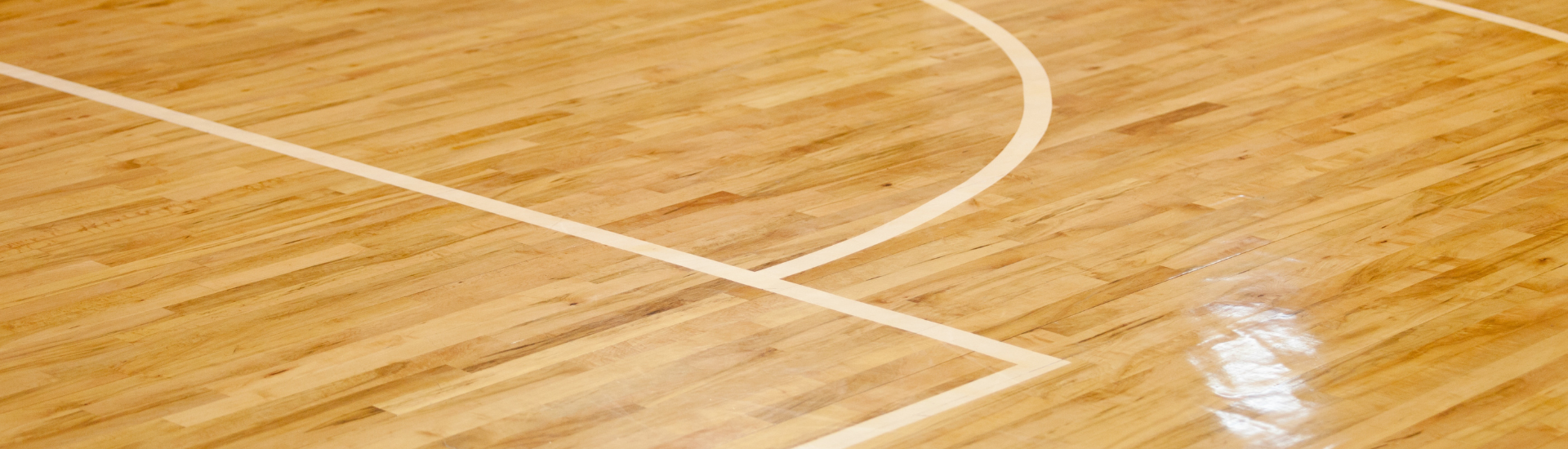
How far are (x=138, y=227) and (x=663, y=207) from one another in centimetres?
96

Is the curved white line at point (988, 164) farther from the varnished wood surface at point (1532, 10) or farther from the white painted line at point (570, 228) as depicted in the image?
the varnished wood surface at point (1532, 10)

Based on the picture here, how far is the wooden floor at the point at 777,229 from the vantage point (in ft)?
7.86

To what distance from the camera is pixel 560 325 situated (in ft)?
8.82

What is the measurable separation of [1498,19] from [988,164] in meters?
2.07

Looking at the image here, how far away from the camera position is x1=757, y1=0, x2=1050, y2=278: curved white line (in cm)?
300

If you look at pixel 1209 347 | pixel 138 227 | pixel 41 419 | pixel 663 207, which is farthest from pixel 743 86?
pixel 41 419

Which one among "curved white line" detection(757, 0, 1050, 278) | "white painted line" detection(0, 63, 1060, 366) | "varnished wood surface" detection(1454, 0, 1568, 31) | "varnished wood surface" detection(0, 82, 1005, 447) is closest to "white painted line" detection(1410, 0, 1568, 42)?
"varnished wood surface" detection(1454, 0, 1568, 31)

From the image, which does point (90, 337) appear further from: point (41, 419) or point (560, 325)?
point (560, 325)

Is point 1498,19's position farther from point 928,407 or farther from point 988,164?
point 928,407

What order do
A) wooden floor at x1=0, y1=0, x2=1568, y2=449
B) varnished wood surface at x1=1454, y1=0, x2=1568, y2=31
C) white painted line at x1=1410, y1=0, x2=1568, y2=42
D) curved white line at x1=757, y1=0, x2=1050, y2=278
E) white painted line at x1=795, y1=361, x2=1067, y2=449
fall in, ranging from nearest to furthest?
white painted line at x1=795, y1=361, x2=1067, y2=449
wooden floor at x1=0, y1=0, x2=1568, y2=449
curved white line at x1=757, y1=0, x2=1050, y2=278
white painted line at x1=1410, y1=0, x2=1568, y2=42
varnished wood surface at x1=1454, y1=0, x2=1568, y2=31

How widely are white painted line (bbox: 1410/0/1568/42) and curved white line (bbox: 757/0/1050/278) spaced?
1.32 meters

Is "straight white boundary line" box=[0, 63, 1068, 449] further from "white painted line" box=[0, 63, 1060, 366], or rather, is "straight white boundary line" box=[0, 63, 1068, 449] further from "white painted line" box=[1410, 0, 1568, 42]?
"white painted line" box=[1410, 0, 1568, 42]

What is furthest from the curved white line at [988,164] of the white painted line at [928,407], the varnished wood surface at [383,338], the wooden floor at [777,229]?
the white painted line at [928,407]

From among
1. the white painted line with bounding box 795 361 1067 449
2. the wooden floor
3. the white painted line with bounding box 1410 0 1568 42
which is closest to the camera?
the white painted line with bounding box 795 361 1067 449
